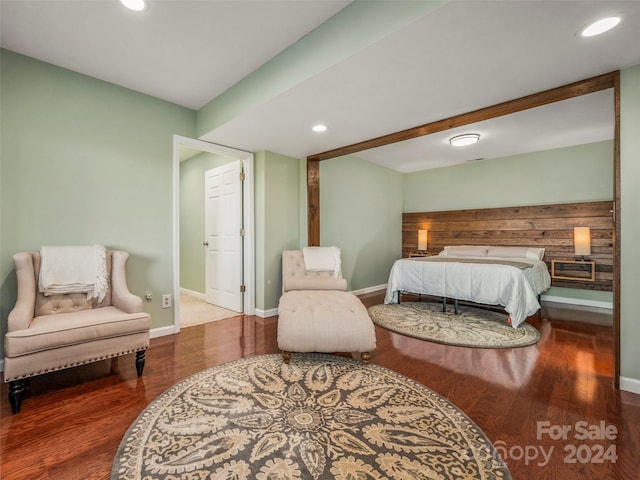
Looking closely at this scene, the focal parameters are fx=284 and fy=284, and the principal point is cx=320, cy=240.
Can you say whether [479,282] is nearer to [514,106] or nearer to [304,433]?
[514,106]

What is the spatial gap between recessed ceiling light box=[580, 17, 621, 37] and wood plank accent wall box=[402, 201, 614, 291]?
363 cm

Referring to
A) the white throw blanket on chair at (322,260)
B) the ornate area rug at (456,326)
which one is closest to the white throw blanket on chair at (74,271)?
the white throw blanket on chair at (322,260)

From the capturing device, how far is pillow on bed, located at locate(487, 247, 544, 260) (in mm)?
4484

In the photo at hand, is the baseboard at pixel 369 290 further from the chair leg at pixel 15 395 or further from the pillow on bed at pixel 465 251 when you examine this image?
the chair leg at pixel 15 395

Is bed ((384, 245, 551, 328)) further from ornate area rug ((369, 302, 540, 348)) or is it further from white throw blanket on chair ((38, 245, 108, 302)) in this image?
white throw blanket on chair ((38, 245, 108, 302))

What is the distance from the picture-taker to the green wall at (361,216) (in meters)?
4.87

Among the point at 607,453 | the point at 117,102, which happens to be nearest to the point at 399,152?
the point at 117,102

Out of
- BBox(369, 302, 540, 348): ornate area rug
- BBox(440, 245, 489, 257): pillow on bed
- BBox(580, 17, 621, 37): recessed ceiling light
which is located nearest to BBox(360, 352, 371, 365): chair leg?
BBox(369, 302, 540, 348): ornate area rug

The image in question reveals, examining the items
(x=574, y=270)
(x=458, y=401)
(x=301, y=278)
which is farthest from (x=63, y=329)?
(x=574, y=270)

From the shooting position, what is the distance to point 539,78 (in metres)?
2.18

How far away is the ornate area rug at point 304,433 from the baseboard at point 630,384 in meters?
1.30

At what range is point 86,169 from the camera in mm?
2670

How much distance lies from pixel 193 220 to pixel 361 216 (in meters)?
3.11

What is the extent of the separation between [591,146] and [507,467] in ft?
17.0
